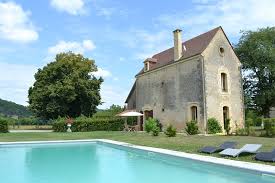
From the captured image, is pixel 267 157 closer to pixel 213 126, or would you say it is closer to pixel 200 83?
pixel 213 126

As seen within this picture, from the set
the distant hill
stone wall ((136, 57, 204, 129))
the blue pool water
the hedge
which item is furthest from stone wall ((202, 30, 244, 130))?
the distant hill

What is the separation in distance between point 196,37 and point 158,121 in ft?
29.9

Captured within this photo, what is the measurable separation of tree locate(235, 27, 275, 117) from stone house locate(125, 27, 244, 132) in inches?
245

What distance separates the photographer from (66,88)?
136 feet

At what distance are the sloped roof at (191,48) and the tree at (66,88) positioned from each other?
10747 millimetres

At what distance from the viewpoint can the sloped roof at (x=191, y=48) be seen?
30.3 m

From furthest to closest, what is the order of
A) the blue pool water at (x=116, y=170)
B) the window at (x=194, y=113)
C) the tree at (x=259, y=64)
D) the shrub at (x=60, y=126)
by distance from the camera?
the tree at (x=259, y=64), the shrub at (x=60, y=126), the window at (x=194, y=113), the blue pool water at (x=116, y=170)

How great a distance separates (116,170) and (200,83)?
1788cm

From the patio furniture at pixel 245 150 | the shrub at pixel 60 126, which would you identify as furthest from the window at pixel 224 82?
the patio furniture at pixel 245 150

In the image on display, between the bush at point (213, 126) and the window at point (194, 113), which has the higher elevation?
the window at point (194, 113)

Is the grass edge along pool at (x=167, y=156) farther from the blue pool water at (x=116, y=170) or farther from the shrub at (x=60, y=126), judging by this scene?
the shrub at (x=60, y=126)

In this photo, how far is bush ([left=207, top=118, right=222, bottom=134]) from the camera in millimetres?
28578

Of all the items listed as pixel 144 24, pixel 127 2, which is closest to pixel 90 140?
pixel 144 24

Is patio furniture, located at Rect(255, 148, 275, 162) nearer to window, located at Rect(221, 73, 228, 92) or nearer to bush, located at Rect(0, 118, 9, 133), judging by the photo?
window, located at Rect(221, 73, 228, 92)
